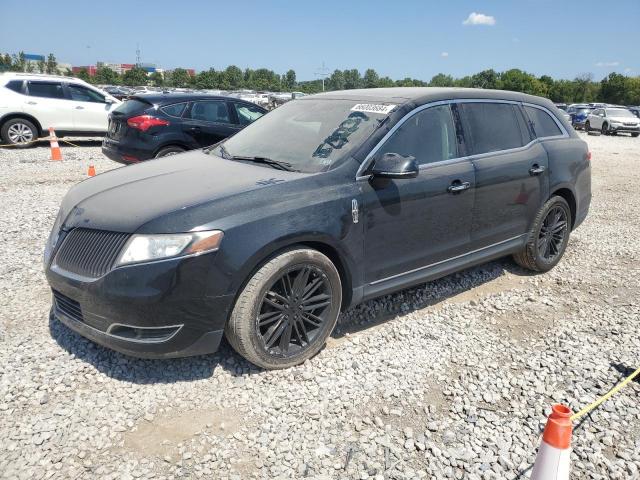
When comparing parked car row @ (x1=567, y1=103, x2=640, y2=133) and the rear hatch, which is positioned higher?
parked car row @ (x1=567, y1=103, x2=640, y2=133)

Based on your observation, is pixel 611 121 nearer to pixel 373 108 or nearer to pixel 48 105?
pixel 48 105

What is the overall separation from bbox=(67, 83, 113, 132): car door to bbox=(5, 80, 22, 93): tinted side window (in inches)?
41.5

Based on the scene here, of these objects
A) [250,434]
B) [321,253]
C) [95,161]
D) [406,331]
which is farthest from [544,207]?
[95,161]

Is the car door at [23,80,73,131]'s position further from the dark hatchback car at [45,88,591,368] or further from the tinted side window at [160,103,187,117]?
the dark hatchback car at [45,88,591,368]

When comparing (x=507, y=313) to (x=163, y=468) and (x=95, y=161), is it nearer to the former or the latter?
(x=163, y=468)

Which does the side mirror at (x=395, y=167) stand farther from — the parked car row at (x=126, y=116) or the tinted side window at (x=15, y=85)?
the tinted side window at (x=15, y=85)

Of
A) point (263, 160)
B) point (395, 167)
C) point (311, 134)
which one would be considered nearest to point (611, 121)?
point (311, 134)

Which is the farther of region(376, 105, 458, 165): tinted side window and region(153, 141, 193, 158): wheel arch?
region(153, 141, 193, 158): wheel arch

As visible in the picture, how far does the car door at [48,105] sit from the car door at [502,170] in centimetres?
1136

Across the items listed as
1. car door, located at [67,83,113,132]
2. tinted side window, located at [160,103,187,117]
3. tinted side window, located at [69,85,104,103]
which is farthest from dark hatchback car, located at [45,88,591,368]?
tinted side window, located at [69,85,104,103]

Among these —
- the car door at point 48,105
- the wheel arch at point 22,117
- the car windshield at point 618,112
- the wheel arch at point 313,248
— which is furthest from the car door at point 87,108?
the car windshield at point 618,112

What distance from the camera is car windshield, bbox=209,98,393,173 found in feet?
11.5

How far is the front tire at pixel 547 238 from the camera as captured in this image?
4.84 m

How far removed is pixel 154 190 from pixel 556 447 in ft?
8.47
